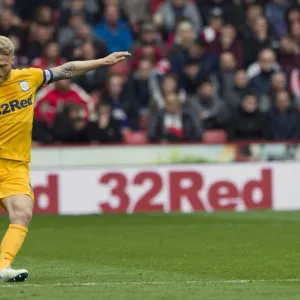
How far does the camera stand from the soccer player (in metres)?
9.52

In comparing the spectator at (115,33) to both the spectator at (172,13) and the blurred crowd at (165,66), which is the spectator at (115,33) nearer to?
the blurred crowd at (165,66)

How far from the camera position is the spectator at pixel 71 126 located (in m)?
19.0

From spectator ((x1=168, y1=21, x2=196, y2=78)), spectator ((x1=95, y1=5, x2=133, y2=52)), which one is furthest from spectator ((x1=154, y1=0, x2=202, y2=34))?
spectator ((x1=95, y1=5, x2=133, y2=52))

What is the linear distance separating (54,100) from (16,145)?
981 centimetres

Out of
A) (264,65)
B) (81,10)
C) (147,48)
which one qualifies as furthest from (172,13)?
(264,65)

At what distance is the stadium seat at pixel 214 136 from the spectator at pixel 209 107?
17cm

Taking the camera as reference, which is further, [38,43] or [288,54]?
[288,54]

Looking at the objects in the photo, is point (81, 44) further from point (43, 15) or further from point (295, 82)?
point (295, 82)

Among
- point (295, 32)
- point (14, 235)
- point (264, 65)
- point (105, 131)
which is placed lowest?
point (14, 235)

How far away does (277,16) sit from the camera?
23.3m

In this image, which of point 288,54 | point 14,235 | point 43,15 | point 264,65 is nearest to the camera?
point 14,235

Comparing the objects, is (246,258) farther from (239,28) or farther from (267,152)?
(239,28)

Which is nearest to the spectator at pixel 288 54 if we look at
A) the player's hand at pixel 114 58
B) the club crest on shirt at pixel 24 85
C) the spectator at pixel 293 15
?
the spectator at pixel 293 15

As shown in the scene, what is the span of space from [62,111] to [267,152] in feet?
12.1
